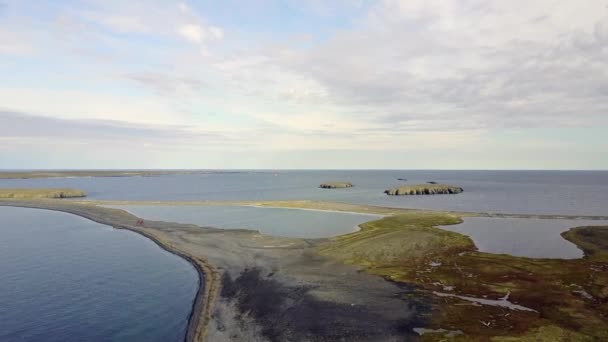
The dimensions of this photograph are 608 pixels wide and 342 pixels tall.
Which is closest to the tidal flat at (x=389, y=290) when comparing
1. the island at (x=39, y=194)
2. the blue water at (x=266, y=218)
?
the blue water at (x=266, y=218)

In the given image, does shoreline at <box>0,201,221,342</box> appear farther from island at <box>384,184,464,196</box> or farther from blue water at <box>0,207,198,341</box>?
island at <box>384,184,464,196</box>

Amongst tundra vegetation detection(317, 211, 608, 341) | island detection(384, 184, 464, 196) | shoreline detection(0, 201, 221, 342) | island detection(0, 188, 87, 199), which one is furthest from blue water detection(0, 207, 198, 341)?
island detection(384, 184, 464, 196)

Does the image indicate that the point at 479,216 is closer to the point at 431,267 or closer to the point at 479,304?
the point at 431,267

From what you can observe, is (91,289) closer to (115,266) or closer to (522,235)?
(115,266)

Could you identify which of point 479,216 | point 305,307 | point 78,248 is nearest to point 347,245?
point 305,307

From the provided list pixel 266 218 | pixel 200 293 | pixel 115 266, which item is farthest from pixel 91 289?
pixel 266 218

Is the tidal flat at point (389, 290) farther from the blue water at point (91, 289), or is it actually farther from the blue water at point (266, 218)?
the blue water at point (266, 218)
